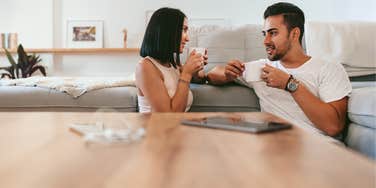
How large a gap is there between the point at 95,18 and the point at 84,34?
0.65 ft

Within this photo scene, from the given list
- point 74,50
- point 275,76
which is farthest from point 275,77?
point 74,50

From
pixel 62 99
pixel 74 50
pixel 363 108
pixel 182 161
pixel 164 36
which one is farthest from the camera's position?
pixel 74 50

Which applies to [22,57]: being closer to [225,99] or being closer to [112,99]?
[112,99]

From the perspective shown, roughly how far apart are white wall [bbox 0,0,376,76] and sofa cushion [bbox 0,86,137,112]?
7.75 ft

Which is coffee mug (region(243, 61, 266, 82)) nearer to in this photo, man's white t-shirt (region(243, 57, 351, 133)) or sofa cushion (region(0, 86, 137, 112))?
man's white t-shirt (region(243, 57, 351, 133))

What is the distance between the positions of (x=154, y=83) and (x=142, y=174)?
3.36 ft

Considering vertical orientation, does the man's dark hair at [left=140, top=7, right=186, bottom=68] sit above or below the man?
above

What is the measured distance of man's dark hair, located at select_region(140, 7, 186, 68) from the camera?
1663 millimetres

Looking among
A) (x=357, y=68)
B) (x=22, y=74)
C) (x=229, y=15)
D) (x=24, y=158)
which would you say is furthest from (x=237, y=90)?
(x=22, y=74)

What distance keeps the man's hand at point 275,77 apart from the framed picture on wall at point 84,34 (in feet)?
9.64

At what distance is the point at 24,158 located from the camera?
617 mm

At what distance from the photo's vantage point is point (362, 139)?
4.78 ft

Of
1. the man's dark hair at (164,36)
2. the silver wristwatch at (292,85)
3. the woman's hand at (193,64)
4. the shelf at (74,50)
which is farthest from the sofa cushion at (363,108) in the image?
the shelf at (74,50)

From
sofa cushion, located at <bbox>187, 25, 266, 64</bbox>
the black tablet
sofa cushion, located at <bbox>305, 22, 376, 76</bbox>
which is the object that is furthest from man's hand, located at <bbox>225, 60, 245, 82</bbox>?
the black tablet
